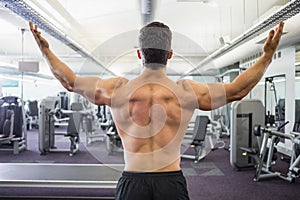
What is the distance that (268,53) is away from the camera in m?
1.15

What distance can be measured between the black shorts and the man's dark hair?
1.56 ft

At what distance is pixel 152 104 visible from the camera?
1172 millimetres

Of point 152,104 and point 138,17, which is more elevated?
point 138,17

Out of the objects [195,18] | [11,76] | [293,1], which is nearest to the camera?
[293,1]

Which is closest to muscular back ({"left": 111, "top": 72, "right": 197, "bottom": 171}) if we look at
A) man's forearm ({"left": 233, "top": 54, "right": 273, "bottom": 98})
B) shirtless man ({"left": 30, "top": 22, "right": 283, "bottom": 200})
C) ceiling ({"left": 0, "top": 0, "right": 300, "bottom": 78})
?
shirtless man ({"left": 30, "top": 22, "right": 283, "bottom": 200})

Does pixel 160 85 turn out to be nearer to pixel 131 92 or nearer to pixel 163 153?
pixel 131 92

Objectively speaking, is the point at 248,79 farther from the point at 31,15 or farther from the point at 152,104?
the point at 31,15

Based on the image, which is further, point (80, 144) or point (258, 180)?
point (80, 144)

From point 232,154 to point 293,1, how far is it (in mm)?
2403

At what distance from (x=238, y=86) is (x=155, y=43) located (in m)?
0.37

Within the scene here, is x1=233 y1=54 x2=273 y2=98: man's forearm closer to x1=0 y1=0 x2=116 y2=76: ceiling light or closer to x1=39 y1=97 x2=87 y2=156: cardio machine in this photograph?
x1=0 y1=0 x2=116 y2=76: ceiling light

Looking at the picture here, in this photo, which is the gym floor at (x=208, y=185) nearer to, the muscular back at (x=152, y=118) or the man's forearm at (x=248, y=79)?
the muscular back at (x=152, y=118)

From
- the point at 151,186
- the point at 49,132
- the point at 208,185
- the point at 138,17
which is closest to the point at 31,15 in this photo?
the point at 138,17

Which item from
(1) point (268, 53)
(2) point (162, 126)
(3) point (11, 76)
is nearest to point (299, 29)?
(1) point (268, 53)
